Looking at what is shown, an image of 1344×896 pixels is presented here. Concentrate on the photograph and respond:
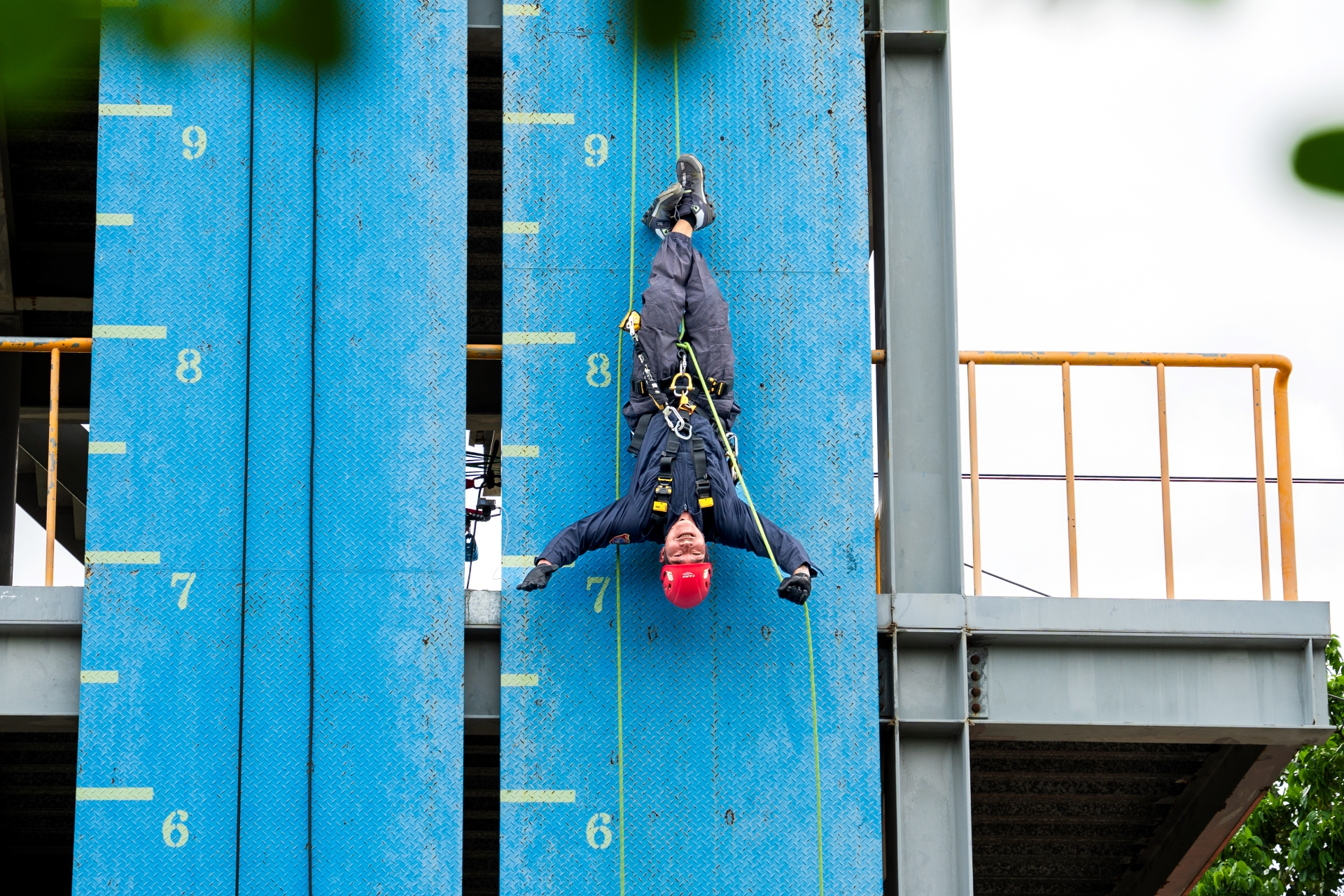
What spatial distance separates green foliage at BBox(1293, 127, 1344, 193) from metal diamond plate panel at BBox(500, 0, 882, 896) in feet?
19.5

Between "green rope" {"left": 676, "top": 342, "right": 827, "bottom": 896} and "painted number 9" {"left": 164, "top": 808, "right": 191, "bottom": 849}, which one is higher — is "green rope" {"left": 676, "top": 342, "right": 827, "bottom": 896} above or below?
above

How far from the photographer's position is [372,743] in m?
7.81

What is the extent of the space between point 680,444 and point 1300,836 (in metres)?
14.0

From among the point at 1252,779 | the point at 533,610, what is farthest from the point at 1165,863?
the point at 533,610

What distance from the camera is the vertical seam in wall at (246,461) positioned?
7711 millimetres

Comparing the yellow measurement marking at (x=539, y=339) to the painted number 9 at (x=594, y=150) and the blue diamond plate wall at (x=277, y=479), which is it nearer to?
the blue diamond plate wall at (x=277, y=479)

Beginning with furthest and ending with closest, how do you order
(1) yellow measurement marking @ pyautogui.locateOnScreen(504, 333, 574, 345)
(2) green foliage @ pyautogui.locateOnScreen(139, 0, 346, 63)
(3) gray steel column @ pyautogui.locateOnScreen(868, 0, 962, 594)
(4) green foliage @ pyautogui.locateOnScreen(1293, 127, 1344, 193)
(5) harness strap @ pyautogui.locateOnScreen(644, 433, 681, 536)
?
(3) gray steel column @ pyautogui.locateOnScreen(868, 0, 962, 594), (1) yellow measurement marking @ pyautogui.locateOnScreen(504, 333, 574, 345), (5) harness strap @ pyautogui.locateOnScreen(644, 433, 681, 536), (2) green foliage @ pyautogui.locateOnScreen(139, 0, 346, 63), (4) green foliage @ pyautogui.locateOnScreen(1293, 127, 1344, 193)

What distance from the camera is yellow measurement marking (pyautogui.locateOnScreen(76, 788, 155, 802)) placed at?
7.71 metres

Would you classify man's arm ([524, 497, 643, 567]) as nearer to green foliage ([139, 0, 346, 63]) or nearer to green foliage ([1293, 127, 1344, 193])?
green foliage ([139, 0, 346, 63])

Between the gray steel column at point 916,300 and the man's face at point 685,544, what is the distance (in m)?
1.30

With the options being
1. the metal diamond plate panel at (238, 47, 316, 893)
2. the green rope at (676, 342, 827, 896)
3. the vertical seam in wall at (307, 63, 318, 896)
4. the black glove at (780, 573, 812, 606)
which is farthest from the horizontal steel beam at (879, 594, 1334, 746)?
the metal diamond plate panel at (238, 47, 316, 893)

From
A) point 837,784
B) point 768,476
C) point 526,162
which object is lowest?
point 837,784

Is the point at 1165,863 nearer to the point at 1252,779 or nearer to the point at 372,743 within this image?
the point at 1252,779

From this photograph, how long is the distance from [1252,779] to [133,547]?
614 cm
